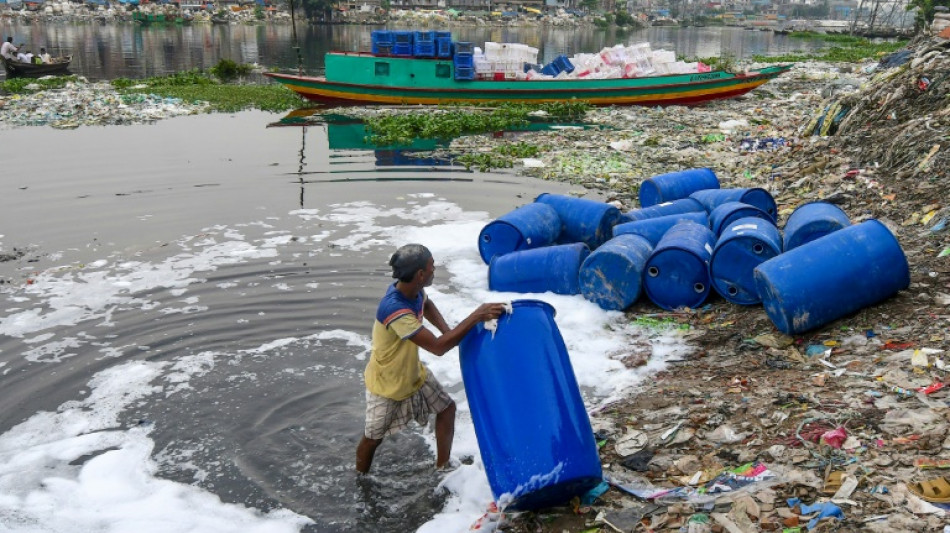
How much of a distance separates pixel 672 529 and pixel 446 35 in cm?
2012

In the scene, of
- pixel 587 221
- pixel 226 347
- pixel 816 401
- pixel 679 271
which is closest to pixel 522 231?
pixel 587 221

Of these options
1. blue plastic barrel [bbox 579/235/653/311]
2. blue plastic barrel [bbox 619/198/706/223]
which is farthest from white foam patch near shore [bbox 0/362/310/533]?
blue plastic barrel [bbox 619/198/706/223]

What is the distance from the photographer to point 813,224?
6.43 m

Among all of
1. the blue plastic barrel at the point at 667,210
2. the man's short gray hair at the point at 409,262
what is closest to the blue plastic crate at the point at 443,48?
the blue plastic barrel at the point at 667,210

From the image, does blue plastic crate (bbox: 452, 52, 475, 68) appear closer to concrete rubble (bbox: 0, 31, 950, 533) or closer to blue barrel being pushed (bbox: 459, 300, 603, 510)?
concrete rubble (bbox: 0, 31, 950, 533)

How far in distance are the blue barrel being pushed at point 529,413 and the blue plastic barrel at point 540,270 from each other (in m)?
3.40

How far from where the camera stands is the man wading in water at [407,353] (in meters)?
3.97

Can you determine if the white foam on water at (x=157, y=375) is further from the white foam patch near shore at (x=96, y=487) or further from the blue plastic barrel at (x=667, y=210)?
the blue plastic barrel at (x=667, y=210)

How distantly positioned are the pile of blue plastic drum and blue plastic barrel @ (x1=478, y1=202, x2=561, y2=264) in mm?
12

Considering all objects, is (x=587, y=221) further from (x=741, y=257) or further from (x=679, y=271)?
(x=741, y=257)

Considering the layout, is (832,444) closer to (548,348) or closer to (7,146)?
(548,348)

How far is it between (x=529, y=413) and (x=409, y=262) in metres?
1.02

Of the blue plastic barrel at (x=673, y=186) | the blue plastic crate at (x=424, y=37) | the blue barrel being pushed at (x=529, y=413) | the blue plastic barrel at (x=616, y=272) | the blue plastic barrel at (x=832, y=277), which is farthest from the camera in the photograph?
the blue plastic crate at (x=424, y=37)

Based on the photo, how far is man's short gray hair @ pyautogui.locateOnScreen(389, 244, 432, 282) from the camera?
3962mm
